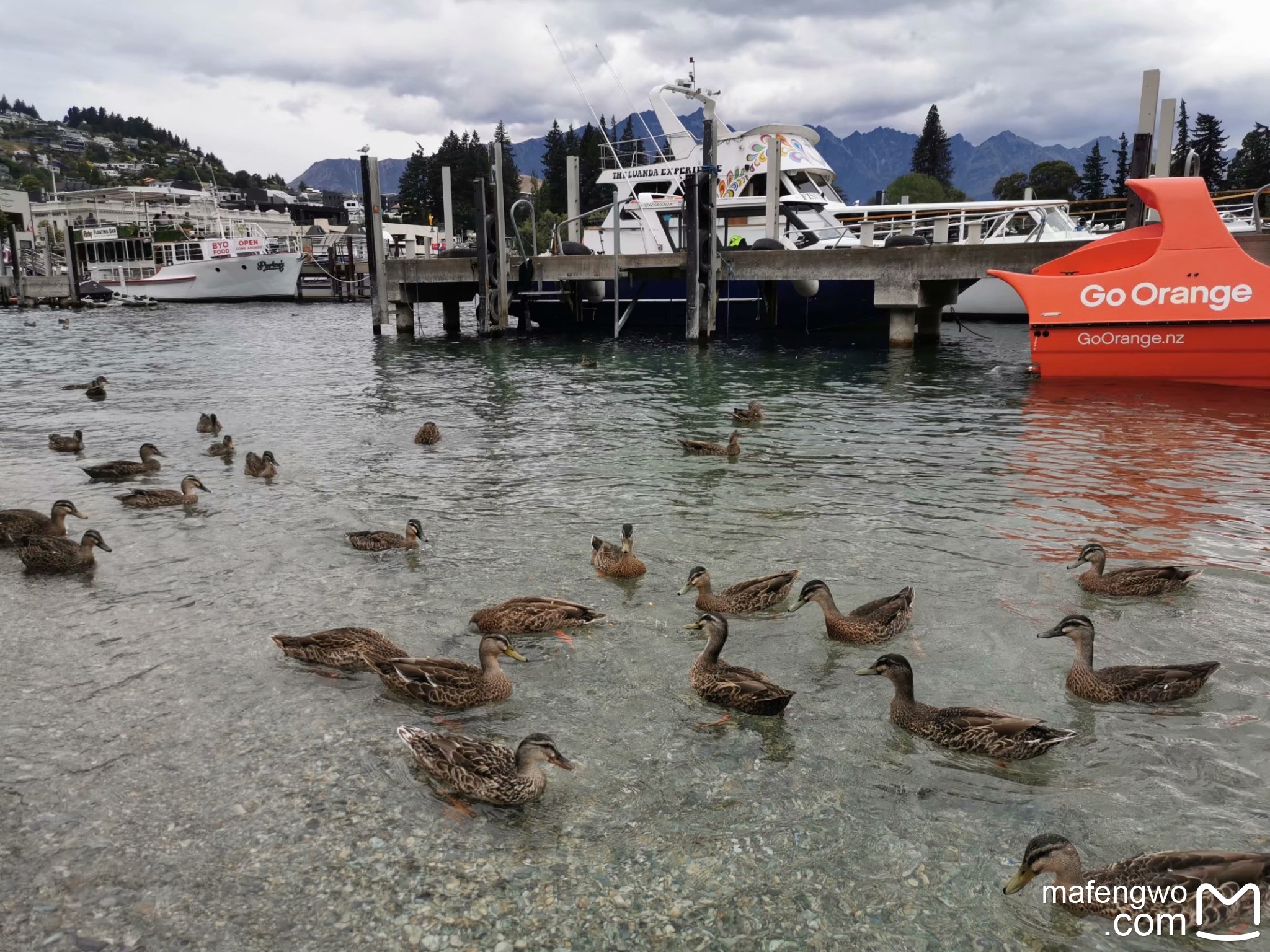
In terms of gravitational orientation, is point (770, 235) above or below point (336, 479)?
above

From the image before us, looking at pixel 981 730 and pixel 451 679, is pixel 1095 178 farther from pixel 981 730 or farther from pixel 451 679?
pixel 451 679

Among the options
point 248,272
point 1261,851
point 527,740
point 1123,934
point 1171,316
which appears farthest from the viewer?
point 248,272

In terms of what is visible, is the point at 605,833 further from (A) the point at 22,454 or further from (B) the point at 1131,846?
(A) the point at 22,454

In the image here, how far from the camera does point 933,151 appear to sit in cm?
11731

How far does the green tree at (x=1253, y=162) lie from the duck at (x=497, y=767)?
7578 cm

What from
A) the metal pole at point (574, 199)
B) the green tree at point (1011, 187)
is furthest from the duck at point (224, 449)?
the green tree at point (1011, 187)

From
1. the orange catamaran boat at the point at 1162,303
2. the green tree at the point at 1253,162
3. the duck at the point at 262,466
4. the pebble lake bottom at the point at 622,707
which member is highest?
the green tree at the point at 1253,162

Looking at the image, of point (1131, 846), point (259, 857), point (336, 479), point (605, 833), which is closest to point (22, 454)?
point (336, 479)

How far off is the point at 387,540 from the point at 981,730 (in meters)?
5.88

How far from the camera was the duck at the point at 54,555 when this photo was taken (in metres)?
8.26

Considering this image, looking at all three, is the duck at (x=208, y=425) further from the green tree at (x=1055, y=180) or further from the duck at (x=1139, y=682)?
the green tree at (x=1055, y=180)

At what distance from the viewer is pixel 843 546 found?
901cm

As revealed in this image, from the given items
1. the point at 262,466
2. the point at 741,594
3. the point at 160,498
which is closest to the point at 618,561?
the point at 741,594

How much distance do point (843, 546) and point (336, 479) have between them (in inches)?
280
